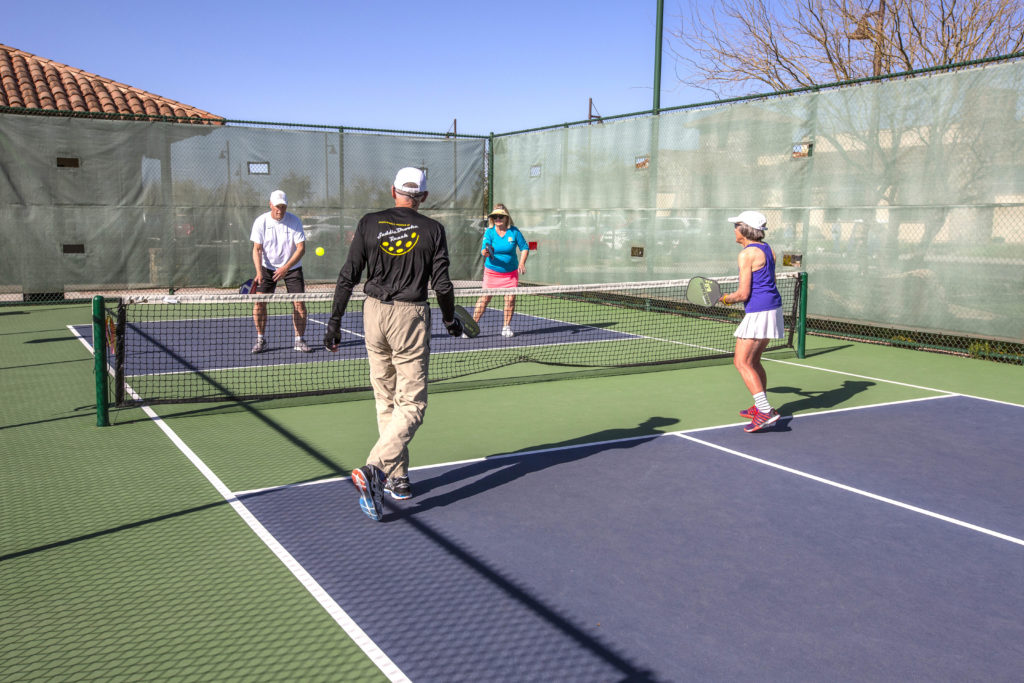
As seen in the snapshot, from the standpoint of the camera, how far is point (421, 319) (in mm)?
4766

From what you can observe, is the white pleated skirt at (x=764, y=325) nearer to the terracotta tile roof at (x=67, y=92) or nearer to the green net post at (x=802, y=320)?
the green net post at (x=802, y=320)

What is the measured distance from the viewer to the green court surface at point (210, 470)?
330 centimetres

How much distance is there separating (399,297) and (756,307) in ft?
10.4

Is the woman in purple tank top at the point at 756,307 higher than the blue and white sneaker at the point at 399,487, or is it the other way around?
the woman in purple tank top at the point at 756,307

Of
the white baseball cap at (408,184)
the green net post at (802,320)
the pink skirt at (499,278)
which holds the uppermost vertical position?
the white baseball cap at (408,184)

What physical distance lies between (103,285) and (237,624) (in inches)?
537

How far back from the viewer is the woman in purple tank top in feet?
21.4

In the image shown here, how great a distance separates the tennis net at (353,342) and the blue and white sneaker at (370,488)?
3048 mm

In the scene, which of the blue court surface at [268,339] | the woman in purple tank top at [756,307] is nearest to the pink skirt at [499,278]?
the blue court surface at [268,339]

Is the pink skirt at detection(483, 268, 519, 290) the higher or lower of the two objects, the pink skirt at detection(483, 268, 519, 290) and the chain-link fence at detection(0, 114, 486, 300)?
the lower

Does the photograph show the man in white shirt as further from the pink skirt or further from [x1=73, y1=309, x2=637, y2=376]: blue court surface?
the pink skirt

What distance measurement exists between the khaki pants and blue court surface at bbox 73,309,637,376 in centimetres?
487

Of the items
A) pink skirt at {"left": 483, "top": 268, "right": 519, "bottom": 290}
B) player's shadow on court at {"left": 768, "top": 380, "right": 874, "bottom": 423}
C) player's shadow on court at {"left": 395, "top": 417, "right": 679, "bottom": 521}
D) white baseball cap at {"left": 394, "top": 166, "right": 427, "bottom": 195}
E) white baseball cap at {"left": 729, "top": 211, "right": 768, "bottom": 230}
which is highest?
white baseball cap at {"left": 394, "top": 166, "right": 427, "bottom": 195}

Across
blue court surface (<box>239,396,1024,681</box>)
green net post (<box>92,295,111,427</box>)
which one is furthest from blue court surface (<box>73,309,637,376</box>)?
blue court surface (<box>239,396,1024,681</box>)
